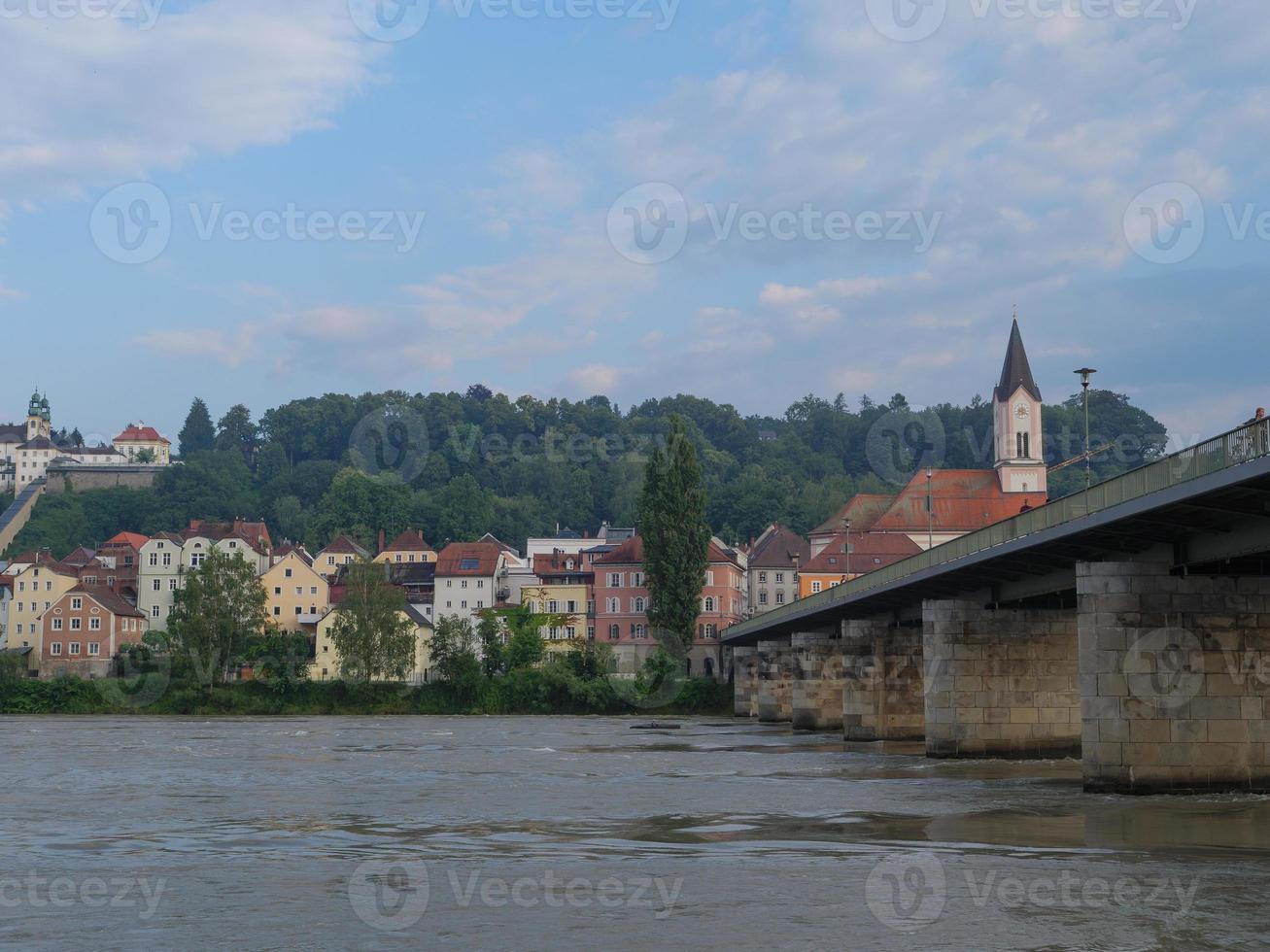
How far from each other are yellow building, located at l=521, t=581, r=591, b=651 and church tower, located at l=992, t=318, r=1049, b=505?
47514 mm

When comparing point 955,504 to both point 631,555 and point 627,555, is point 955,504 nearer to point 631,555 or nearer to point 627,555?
point 631,555

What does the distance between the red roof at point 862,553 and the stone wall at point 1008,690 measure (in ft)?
302

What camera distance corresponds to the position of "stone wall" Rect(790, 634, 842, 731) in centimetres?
7944

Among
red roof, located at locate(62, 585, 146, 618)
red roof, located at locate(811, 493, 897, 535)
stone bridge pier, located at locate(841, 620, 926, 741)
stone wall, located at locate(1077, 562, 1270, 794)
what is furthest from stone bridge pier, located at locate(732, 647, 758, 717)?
stone wall, located at locate(1077, 562, 1270, 794)

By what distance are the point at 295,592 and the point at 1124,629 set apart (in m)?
123

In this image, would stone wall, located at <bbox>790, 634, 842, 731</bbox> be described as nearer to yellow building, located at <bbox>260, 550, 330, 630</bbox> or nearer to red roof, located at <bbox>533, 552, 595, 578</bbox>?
red roof, located at <bbox>533, 552, 595, 578</bbox>

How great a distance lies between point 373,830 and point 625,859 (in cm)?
644

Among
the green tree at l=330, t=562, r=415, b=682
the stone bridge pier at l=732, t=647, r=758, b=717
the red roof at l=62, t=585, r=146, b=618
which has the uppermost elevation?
the red roof at l=62, t=585, r=146, b=618

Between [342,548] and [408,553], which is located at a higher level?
[342,548]

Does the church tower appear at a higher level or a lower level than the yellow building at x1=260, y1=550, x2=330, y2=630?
higher

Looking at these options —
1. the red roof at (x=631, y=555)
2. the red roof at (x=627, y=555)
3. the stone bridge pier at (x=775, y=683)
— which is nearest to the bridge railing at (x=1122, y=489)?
the stone bridge pier at (x=775, y=683)

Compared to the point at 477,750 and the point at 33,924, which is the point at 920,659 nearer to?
the point at 477,750

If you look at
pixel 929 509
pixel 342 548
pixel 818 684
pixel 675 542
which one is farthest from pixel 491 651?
pixel 342 548

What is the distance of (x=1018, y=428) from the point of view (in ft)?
531
